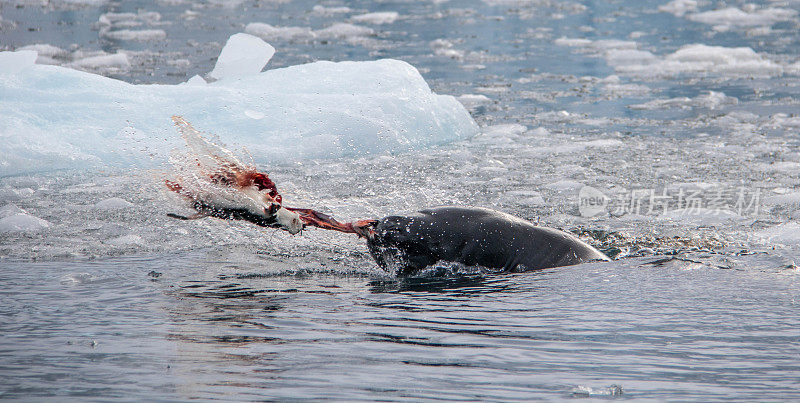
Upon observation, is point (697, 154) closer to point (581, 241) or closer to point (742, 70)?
point (581, 241)

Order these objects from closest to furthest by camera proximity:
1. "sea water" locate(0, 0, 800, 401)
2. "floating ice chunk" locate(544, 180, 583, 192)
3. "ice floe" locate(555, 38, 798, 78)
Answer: "sea water" locate(0, 0, 800, 401), "floating ice chunk" locate(544, 180, 583, 192), "ice floe" locate(555, 38, 798, 78)

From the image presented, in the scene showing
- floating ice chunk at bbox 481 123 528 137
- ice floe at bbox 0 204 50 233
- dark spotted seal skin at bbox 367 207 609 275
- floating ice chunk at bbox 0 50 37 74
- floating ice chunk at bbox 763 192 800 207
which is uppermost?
floating ice chunk at bbox 0 50 37 74

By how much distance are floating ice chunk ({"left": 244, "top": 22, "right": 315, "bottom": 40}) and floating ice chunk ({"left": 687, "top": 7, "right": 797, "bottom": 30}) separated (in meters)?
7.30

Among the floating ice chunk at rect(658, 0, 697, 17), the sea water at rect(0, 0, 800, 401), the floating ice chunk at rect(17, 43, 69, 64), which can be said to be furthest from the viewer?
the floating ice chunk at rect(658, 0, 697, 17)

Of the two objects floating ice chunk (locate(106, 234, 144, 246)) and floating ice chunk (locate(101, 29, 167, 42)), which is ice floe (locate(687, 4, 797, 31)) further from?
floating ice chunk (locate(106, 234, 144, 246))

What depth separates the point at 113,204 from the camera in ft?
18.7

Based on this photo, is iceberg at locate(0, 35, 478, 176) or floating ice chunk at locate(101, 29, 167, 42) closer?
iceberg at locate(0, 35, 478, 176)

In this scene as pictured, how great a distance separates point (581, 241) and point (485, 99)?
19.1 feet

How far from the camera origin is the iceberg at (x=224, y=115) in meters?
6.99

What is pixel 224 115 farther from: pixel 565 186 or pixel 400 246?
pixel 400 246

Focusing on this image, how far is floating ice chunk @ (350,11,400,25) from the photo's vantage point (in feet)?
56.2

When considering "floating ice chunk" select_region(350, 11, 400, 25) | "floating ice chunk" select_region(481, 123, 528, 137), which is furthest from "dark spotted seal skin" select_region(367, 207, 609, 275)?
"floating ice chunk" select_region(350, 11, 400, 25)

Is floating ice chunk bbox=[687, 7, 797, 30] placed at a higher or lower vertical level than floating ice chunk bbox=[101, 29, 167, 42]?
lower

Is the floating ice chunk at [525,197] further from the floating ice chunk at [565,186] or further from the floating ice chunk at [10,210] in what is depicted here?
the floating ice chunk at [10,210]
